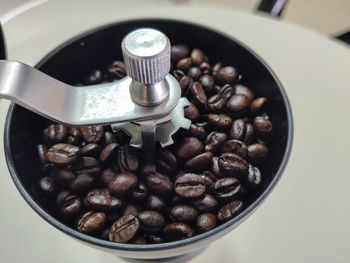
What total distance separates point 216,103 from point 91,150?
0.71ft

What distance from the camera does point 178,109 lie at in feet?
1.98

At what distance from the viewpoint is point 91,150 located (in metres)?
0.59

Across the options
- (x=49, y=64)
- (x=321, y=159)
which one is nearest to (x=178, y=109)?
(x=49, y=64)

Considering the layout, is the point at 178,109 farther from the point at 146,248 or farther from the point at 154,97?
the point at 146,248

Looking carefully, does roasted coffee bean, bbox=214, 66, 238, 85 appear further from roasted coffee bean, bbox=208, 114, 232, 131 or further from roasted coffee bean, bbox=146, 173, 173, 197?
roasted coffee bean, bbox=146, 173, 173, 197

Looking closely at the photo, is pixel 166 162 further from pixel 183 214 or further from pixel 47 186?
pixel 47 186

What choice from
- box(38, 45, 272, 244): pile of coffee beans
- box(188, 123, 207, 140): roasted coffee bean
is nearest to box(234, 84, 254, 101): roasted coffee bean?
box(38, 45, 272, 244): pile of coffee beans

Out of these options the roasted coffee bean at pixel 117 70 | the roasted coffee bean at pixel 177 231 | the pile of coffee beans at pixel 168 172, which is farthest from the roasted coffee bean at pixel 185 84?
the roasted coffee bean at pixel 177 231

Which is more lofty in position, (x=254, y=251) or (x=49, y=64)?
(x=49, y=64)

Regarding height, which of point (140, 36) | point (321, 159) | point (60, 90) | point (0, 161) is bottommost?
point (0, 161)

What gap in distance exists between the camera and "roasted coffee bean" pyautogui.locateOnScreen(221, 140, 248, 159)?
0.60 metres

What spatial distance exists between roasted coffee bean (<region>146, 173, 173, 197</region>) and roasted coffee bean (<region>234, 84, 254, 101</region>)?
0.68ft

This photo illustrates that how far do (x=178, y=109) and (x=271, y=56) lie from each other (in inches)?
16.6

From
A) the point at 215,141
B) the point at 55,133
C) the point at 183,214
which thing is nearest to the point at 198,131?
the point at 215,141
